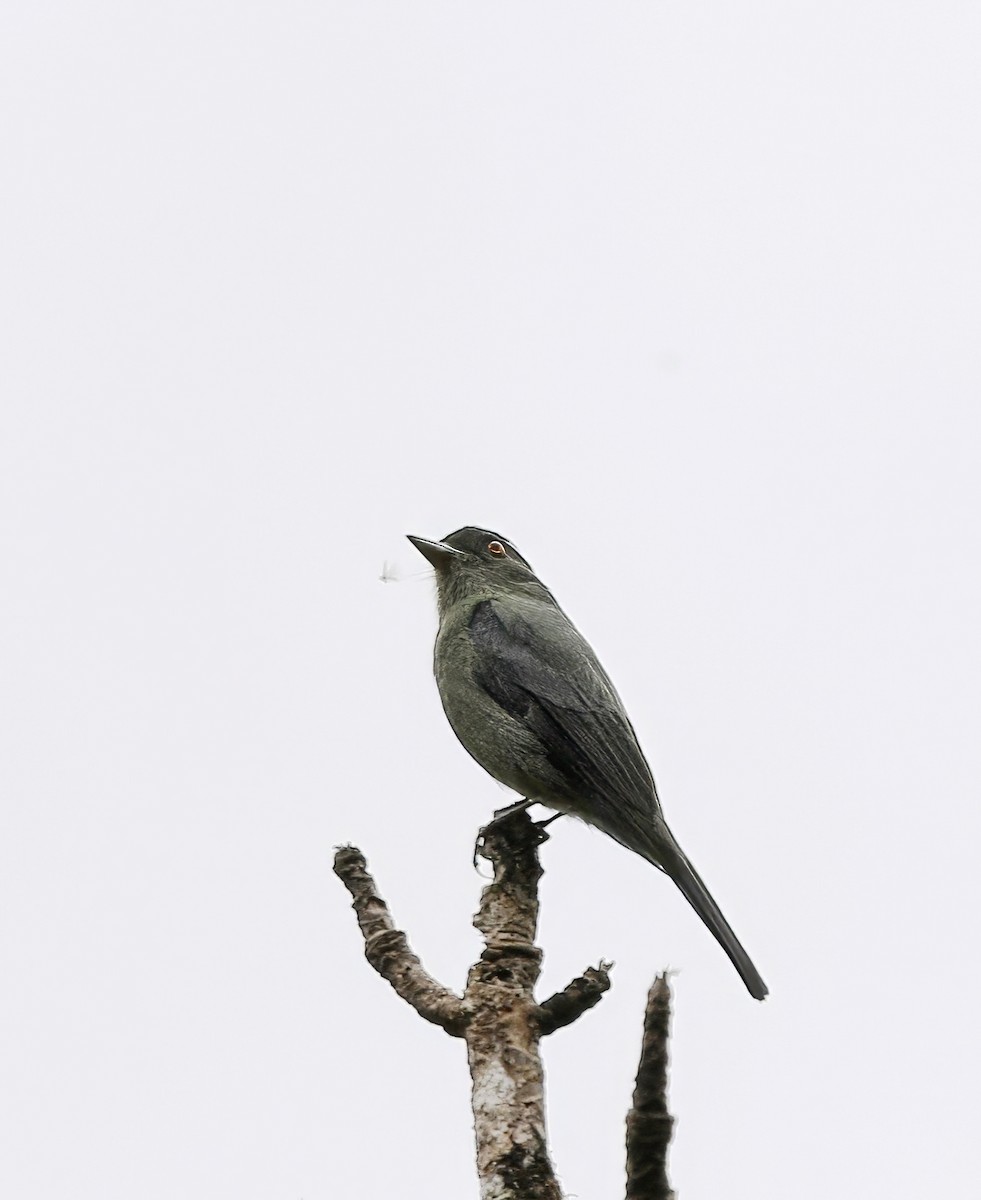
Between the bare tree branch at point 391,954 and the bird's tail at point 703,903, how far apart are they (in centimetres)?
162

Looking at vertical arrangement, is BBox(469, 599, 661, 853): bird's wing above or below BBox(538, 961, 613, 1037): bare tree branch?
above

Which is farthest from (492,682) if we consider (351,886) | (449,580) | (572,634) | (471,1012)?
(471,1012)

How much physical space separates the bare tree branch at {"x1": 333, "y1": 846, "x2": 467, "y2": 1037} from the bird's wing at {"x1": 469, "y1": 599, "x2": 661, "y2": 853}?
1.81 m

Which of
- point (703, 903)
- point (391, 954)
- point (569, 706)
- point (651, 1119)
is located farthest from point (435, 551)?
point (651, 1119)

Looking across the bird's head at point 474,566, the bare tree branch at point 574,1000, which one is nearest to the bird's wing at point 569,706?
the bird's head at point 474,566

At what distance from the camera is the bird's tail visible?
5730 mm

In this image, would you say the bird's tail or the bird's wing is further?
the bird's wing

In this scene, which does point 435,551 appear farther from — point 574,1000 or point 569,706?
point 574,1000

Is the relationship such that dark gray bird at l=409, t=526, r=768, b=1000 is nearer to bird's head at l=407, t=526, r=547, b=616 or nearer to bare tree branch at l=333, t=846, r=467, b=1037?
bird's head at l=407, t=526, r=547, b=616

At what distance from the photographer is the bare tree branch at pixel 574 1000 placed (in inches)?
166

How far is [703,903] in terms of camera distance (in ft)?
19.9

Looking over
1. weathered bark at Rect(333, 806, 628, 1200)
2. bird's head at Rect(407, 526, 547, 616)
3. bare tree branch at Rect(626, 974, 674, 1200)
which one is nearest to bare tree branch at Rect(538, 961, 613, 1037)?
weathered bark at Rect(333, 806, 628, 1200)

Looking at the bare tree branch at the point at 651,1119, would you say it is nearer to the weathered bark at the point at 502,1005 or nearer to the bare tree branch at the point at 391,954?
the weathered bark at the point at 502,1005

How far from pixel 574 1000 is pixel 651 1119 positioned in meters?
1.06
